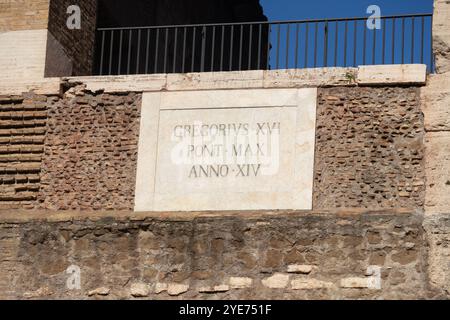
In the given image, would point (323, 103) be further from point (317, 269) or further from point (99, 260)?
point (99, 260)

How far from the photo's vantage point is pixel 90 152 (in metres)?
14.7

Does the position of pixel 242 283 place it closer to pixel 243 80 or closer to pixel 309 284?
pixel 309 284

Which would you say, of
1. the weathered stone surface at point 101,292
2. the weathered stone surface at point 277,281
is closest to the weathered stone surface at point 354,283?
the weathered stone surface at point 277,281

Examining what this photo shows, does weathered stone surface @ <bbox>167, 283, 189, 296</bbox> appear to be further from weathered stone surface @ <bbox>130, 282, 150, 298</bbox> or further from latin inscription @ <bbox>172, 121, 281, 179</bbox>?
latin inscription @ <bbox>172, 121, 281, 179</bbox>

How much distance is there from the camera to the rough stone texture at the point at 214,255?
1352 cm

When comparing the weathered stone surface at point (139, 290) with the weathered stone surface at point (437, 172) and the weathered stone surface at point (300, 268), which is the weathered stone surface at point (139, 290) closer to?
the weathered stone surface at point (300, 268)

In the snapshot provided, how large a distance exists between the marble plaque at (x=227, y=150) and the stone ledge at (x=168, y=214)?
13cm

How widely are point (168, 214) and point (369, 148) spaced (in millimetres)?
2085

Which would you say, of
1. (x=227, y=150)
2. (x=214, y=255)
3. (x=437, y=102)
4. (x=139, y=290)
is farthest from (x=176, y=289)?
(x=437, y=102)

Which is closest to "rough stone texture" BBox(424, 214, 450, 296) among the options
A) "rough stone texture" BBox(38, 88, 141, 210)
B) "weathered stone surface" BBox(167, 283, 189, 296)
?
"weathered stone surface" BBox(167, 283, 189, 296)

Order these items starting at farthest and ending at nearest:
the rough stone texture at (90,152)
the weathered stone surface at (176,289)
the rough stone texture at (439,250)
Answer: the rough stone texture at (90,152) < the weathered stone surface at (176,289) < the rough stone texture at (439,250)

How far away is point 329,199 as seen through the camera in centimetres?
1398
